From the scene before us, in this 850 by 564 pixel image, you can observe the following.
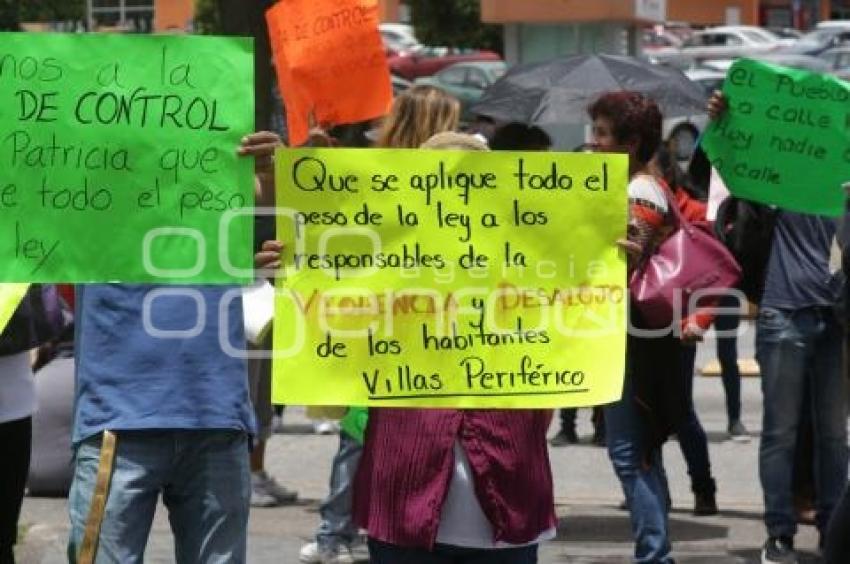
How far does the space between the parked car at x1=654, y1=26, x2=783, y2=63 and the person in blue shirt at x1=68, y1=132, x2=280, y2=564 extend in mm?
39023

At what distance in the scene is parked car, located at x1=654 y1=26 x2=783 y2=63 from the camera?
44156mm

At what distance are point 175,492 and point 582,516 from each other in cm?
412

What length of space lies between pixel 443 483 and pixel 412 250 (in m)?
0.53

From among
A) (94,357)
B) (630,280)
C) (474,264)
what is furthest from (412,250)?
(630,280)

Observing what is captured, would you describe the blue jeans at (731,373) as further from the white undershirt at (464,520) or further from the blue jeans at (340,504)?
the white undershirt at (464,520)

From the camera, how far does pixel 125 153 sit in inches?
188

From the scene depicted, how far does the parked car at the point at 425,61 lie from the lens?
42.4 meters

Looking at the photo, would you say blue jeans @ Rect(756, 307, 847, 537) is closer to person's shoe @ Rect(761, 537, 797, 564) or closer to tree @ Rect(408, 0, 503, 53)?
person's shoe @ Rect(761, 537, 797, 564)

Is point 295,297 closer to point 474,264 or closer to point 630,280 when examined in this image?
point 474,264

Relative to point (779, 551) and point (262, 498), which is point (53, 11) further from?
point (779, 551)

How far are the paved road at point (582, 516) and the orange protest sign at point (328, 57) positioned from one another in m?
1.68

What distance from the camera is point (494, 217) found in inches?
189

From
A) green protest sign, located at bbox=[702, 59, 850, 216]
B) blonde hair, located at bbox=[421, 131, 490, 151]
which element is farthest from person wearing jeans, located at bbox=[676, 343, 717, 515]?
blonde hair, located at bbox=[421, 131, 490, 151]

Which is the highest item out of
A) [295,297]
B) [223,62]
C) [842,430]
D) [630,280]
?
[223,62]
